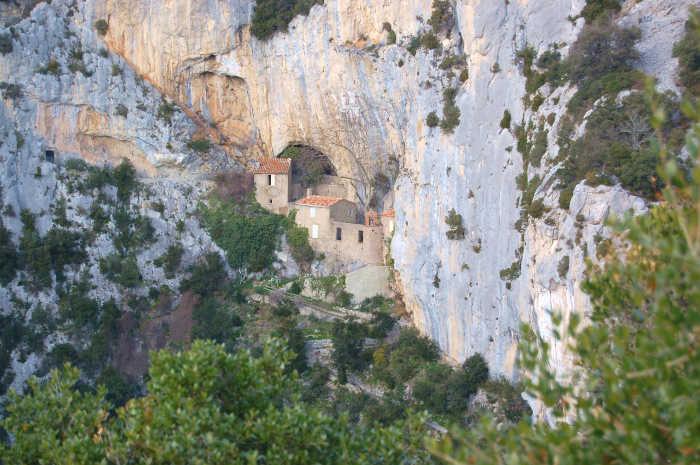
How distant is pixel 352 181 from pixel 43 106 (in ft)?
54.9

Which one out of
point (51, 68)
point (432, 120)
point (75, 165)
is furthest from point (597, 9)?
point (51, 68)

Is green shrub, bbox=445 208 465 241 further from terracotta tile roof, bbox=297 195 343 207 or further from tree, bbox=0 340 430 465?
tree, bbox=0 340 430 465

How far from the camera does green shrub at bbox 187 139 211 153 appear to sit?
131 feet

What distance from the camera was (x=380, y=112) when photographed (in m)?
34.1

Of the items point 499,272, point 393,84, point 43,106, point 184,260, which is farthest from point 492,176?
point 43,106

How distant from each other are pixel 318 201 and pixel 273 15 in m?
10.1

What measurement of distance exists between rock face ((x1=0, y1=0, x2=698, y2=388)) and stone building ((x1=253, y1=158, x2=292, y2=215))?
1606 mm

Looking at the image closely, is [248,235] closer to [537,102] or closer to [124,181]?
[124,181]

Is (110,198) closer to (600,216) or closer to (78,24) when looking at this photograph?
(78,24)

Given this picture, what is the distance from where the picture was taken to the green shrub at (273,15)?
3678 cm

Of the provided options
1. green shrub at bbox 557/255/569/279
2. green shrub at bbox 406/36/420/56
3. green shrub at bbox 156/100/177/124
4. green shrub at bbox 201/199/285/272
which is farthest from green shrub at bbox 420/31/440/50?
green shrub at bbox 156/100/177/124

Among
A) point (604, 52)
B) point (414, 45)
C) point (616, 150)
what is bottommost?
point (616, 150)

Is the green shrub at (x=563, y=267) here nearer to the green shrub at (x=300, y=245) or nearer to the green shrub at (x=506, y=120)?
the green shrub at (x=506, y=120)

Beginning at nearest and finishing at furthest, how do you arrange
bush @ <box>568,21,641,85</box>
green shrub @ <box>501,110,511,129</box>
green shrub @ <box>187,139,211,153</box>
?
bush @ <box>568,21,641,85</box>, green shrub @ <box>501,110,511,129</box>, green shrub @ <box>187,139,211,153</box>
